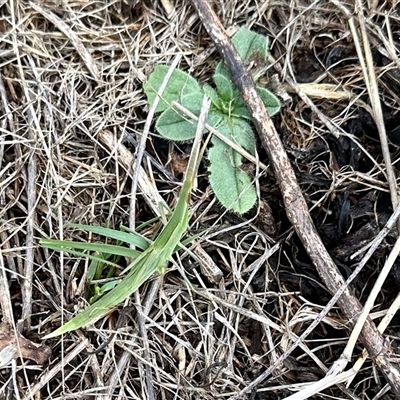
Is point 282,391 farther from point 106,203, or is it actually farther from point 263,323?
point 106,203

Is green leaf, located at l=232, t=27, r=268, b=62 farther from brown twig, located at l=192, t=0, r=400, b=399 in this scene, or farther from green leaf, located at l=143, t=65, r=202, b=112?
green leaf, located at l=143, t=65, r=202, b=112

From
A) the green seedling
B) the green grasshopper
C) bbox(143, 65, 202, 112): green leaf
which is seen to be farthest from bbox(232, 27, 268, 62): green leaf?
the green grasshopper

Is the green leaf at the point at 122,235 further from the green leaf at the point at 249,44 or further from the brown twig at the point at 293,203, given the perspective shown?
the green leaf at the point at 249,44

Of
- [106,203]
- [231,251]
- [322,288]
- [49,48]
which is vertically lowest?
[322,288]

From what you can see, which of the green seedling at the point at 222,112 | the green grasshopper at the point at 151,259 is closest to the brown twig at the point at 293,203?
the green seedling at the point at 222,112

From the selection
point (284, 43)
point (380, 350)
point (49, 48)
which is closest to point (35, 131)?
point (49, 48)

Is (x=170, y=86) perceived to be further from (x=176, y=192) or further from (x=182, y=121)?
(x=176, y=192)

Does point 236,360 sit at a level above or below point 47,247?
below

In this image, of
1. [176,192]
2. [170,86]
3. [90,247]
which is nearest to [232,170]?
[176,192]
